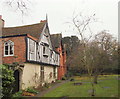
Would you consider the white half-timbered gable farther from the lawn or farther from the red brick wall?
the lawn

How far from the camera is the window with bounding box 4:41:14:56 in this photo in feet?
55.4

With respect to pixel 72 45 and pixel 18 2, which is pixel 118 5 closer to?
pixel 18 2

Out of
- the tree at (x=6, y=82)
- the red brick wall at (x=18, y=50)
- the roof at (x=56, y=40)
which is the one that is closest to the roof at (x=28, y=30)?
the red brick wall at (x=18, y=50)

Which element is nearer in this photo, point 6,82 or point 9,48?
point 6,82

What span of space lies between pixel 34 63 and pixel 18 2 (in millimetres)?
11679

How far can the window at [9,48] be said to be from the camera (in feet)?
55.4

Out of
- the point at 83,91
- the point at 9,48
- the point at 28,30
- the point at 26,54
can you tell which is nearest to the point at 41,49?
the point at 28,30

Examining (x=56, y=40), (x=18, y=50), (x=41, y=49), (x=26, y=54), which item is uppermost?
(x=56, y=40)

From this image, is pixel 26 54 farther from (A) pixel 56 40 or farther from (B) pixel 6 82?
(A) pixel 56 40

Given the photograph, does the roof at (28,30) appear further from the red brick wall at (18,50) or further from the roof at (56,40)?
the roof at (56,40)

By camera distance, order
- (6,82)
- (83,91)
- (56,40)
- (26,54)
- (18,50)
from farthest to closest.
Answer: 1. (56,40)
2. (18,50)
3. (26,54)
4. (83,91)
5. (6,82)

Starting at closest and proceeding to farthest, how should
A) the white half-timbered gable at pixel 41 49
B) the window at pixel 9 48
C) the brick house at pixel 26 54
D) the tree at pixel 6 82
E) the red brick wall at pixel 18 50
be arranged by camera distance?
1. the tree at pixel 6 82
2. the brick house at pixel 26 54
3. the red brick wall at pixel 18 50
4. the window at pixel 9 48
5. the white half-timbered gable at pixel 41 49

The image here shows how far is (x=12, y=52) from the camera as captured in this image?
16.9m

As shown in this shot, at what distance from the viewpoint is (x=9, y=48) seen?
16.9m
